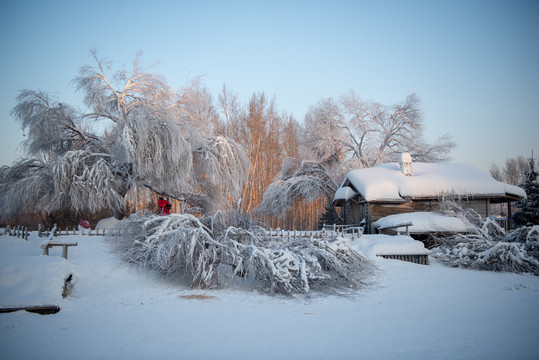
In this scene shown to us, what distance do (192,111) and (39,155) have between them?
7.86 meters

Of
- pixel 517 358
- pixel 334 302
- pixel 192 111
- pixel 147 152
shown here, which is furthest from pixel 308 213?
pixel 517 358

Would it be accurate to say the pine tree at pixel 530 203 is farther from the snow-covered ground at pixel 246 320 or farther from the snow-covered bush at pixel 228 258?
the snow-covered bush at pixel 228 258

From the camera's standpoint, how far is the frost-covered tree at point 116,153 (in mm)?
14773

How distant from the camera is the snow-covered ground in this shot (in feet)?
14.2

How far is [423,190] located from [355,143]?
12872 millimetres

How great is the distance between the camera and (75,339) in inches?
183

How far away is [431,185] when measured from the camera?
16750mm

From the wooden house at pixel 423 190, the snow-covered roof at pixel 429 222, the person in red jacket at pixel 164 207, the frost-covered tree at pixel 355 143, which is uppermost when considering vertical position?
the frost-covered tree at pixel 355 143

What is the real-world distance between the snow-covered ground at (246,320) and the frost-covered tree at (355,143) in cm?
1826

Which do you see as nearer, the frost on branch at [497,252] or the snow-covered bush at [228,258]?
the snow-covered bush at [228,258]

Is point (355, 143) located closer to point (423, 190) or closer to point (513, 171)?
point (423, 190)

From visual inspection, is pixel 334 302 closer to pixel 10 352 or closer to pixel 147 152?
pixel 10 352

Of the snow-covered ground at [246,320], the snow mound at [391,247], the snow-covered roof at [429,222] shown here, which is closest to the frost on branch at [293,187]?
the snow-covered roof at [429,222]

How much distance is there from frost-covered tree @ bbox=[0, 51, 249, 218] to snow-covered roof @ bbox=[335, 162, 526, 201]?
664 cm
